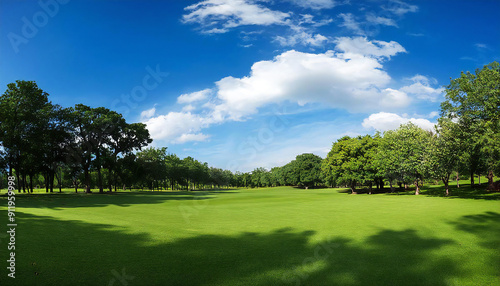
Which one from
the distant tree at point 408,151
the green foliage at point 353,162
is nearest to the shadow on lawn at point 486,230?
the distant tree at point 408,151

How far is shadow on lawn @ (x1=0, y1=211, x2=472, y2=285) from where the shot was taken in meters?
7.77

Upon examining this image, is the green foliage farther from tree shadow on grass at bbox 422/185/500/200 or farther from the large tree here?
the large tree

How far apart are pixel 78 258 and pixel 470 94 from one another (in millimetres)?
47089

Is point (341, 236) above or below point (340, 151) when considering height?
below

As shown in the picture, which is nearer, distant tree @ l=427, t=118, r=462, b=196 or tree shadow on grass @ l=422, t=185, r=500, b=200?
distant tree @ l=427, t=118, r=462, b=196

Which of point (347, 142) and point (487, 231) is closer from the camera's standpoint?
point (487, 231)

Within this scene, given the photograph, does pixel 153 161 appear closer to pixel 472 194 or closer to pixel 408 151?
pixel 408 151

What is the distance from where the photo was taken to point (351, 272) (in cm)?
860

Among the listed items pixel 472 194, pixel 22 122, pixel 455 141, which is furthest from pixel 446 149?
pixel 22 122

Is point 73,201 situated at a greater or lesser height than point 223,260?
lesser

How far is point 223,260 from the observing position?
9492 millimetres

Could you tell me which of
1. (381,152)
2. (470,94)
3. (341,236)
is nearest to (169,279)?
(341,236)

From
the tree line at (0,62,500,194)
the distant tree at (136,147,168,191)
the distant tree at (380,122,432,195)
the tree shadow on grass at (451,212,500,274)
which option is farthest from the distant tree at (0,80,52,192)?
the distant tree at (380,122,432,195)

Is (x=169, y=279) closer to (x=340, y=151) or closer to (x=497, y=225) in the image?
(x=497, y=225)
